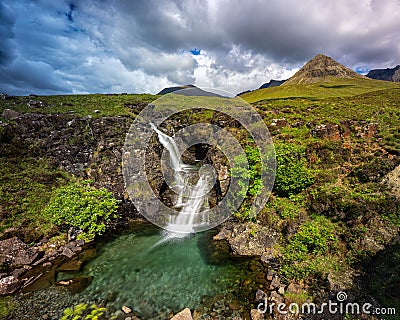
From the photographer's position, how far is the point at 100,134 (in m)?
25.1

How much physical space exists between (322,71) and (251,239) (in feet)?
415

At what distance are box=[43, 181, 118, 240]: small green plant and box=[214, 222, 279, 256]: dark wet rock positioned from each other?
29.6 ft

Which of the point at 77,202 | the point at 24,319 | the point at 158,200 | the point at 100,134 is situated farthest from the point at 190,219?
the point at 100,134

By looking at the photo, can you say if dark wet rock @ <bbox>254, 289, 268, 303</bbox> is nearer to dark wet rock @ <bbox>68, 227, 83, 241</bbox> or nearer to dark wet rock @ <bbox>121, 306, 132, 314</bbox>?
dark wet rock @ <bbox>121, 306, 132, 314</bbox>

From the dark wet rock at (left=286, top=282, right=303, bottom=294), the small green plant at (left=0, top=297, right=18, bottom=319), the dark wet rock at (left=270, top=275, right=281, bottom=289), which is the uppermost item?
the dark wet rock at (left=286, top=282, right=303, bottom=294)

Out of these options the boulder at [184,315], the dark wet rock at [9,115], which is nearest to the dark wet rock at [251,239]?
the boulder at [184,315]

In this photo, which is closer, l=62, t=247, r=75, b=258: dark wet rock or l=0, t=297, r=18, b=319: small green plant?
l=0, t=297, r=18, b=319: small green plant

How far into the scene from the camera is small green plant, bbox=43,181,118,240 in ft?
48.3

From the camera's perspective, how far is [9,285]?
10164mm

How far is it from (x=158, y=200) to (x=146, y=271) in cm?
854

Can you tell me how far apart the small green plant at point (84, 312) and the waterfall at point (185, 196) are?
6.63 metres

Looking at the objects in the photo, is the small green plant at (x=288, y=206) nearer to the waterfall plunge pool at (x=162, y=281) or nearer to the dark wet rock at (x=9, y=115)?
the waterfall plunge pool at (x=162, y=281)

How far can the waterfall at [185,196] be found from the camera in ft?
54.4

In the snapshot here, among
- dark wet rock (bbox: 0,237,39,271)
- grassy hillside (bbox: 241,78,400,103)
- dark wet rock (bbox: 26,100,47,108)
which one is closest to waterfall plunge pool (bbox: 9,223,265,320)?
dark wet rock (bbox: 0,237,39,271)
